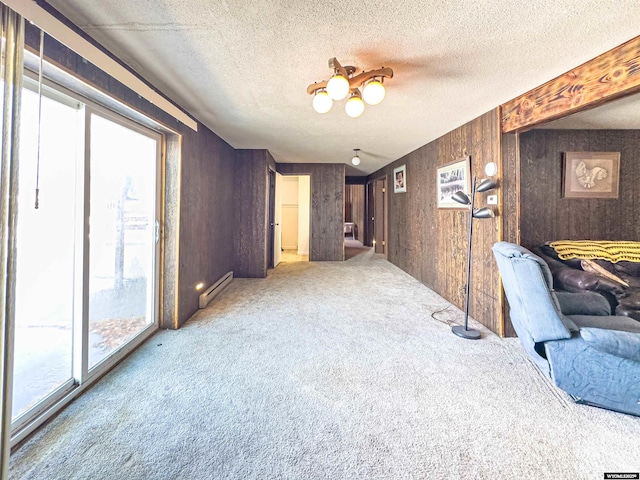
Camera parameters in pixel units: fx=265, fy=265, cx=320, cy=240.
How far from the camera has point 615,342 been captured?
5.09ft

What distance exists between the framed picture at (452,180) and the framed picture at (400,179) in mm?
1391

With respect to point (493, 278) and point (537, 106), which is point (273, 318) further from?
point (537, 106)

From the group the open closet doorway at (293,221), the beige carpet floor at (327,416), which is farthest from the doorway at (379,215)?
the beige carpet floor at (327,416)

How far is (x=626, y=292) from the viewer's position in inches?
96.2

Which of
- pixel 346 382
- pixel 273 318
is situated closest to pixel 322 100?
pixel 346 382

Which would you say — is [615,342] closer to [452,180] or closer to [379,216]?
[452,180]

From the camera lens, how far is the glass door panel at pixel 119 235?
1.99m

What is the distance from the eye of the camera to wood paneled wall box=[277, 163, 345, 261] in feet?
21.0

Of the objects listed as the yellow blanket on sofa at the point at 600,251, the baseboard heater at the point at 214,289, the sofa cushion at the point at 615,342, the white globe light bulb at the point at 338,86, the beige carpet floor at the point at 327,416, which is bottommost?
the beige carpet floor at the point at 327,416

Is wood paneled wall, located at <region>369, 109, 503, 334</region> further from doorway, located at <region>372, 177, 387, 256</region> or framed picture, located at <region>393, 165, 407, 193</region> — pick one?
doorway, located at <region>372, 177, 387, 256</region>

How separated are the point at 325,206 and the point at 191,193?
12.4 feet

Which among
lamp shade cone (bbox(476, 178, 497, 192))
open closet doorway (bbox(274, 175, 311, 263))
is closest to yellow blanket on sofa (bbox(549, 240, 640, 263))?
lamp shade cone (bbox(476, 178, 497, 192))

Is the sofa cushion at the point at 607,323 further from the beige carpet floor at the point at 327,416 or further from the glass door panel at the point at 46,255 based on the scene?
the glass door panel at the point at 46,255

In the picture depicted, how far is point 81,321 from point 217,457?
134 cm
